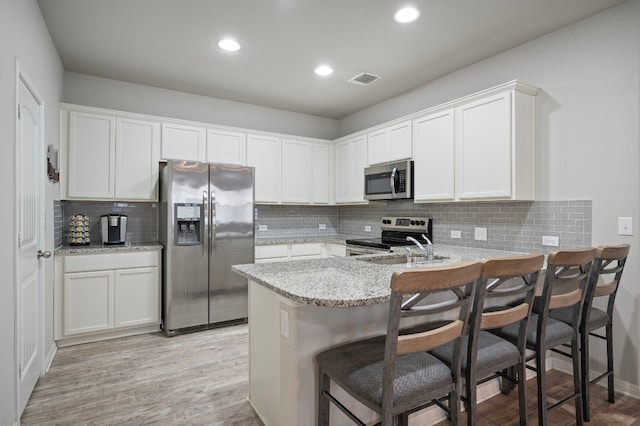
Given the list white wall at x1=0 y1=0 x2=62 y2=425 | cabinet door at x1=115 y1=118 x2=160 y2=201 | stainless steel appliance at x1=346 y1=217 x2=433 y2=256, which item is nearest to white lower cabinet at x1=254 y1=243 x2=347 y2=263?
stainless steel appliance at x1=346 y1=217 x2=433 y2=256

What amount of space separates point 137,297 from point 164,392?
138cm

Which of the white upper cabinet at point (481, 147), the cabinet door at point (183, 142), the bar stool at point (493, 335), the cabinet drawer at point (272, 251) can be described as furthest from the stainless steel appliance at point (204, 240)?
the bar stool at point (493, 335)

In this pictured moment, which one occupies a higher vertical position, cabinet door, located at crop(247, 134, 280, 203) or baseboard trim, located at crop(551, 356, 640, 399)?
cabinet door, located at crop(247, 134, 280, 203)

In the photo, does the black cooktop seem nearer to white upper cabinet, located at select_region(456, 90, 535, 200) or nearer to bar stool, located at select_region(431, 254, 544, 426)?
white upper cabinet, located at select_region(456, 90, 535, 200)

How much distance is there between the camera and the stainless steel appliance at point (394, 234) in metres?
3.89

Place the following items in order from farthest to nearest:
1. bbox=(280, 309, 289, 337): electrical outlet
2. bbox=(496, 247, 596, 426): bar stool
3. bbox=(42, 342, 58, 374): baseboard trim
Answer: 1. bbox=(42, 342, 58, 374): baseboard trim
2. bbox=(496, 247, 596, 426): bar stool
3. bbox=(280, 309, 289, 337): electrical outlet

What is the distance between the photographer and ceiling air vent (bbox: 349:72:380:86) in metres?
3.72

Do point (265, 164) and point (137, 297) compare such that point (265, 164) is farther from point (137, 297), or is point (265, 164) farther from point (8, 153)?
point (8, 153)

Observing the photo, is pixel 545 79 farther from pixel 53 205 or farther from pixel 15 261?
pixel 53 205

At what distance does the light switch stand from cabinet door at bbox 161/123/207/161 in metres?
3.88

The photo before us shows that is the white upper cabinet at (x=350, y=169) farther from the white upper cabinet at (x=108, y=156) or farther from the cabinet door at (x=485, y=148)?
the white upper cabinet at (x=108, y=156)

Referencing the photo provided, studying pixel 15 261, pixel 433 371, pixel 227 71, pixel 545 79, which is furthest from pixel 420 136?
pixel 15 261

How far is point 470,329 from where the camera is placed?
148 cm

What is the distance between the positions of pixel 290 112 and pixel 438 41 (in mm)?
2557
